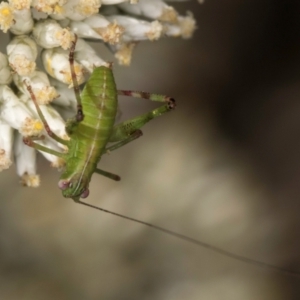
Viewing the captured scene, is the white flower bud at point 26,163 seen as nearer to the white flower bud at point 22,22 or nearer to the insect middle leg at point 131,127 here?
the insect middle leg at point 131,127

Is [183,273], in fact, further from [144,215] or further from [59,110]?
[59,110]

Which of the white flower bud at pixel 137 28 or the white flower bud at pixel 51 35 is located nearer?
the white flower bud at pixel 51 35

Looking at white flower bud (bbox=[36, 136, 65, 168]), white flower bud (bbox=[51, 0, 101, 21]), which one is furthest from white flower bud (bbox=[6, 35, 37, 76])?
white flower bud (bbox=[36, 136, 65, 168])

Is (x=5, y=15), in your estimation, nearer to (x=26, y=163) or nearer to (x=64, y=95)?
(x=64, y=95)

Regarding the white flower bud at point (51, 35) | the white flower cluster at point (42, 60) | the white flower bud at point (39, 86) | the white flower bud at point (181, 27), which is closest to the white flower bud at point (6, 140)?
the white flower cluster at point (42, 60)

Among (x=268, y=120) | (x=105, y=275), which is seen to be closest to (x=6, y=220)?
(x=105, y=275)

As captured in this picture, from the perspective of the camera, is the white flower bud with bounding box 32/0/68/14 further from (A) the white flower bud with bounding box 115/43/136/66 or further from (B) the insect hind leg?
(A) the white flower bud with bounding box 115/43/136/66
